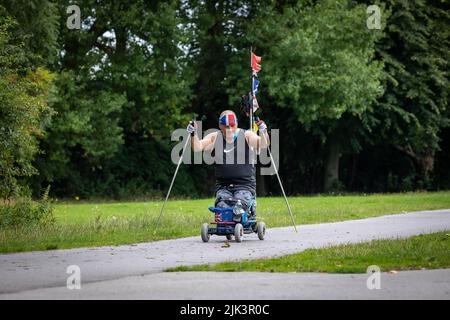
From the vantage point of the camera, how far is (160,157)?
44250 millimetres

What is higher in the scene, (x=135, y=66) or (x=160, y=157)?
(x=135, y=66)

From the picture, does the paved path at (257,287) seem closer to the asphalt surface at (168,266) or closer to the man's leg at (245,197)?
the asphalt surface at (168,266)

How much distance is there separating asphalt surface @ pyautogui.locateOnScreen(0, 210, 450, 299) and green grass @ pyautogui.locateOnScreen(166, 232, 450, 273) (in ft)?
1.56

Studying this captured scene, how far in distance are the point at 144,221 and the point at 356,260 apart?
322 inches

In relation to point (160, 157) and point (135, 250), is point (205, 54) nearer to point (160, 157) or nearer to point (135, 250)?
point (160, 157)

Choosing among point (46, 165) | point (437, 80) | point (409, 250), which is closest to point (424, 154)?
point (437, 80)

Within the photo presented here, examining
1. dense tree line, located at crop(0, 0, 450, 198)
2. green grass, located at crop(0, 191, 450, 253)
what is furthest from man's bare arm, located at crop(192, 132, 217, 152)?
dense tree line, located at crop(0, 0, 450, 198)

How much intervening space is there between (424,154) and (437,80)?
5.85 m

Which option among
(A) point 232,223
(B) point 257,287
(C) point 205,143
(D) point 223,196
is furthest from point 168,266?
(C) point 205,143

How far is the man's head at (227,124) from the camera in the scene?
15.4 meters

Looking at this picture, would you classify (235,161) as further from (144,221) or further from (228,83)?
(228,83)

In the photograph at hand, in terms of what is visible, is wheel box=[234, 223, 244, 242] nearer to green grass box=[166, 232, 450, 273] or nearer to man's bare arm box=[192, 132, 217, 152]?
man's bare arm box=[192, 132, 217, 152]

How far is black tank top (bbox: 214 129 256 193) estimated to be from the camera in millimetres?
15547

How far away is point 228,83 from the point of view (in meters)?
40.9
